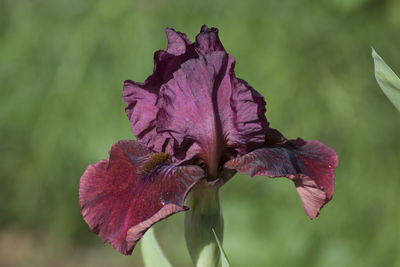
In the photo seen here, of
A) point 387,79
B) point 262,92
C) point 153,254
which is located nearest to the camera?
point 387,79

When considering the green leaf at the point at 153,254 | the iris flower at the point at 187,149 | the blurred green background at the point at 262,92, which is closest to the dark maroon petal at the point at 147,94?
the iris flower at the point at 187,149

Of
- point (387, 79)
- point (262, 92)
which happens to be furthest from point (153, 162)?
point (262, 92)

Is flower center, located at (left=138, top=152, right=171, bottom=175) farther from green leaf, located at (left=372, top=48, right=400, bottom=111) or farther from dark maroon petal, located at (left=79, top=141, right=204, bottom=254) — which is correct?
green leaf, located at (left=372, top=48, right=400, bottom=111)

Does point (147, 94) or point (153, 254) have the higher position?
point (147, 94)

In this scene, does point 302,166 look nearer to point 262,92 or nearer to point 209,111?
point 209,111

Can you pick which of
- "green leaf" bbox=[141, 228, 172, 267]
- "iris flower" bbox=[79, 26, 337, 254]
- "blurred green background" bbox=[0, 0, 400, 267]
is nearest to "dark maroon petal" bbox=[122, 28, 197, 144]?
"iris flower" bbox=[79, 26, 337, 254]

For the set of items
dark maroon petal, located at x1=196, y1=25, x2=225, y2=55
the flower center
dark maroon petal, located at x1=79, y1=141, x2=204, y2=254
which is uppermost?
dark maroon petal, located at x1=196, y1=25, x2=225, y2=55

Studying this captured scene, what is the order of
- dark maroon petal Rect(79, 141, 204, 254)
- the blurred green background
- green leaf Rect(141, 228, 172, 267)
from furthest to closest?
the blurred green background < green leaf Rect(141, 228, 172, 267) < dark maroon petal Rect(79, 141, 204, 254)

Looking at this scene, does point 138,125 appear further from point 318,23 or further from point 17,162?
point 17,162
